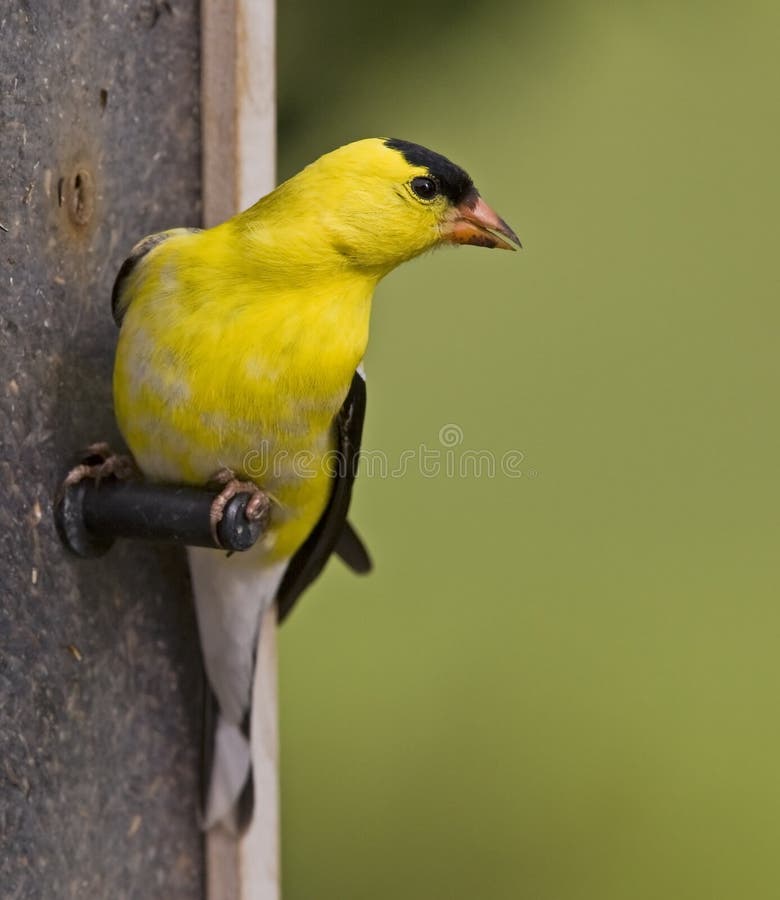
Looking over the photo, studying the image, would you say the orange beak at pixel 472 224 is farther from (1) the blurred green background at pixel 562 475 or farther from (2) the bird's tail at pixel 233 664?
(1) the blurred green background at pixel 562 475

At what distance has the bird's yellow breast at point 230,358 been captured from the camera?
1664 millimetres

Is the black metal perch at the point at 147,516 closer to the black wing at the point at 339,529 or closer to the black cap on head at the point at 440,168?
the black wing at the point at 339,529

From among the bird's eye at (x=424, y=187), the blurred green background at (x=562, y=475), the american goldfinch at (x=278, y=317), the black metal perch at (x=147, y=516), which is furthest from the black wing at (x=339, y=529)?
the blurred green background at (x=562, y=475)

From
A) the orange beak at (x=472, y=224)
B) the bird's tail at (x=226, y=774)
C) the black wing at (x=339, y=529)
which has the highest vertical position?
the orange beak at (x=472, y=224)

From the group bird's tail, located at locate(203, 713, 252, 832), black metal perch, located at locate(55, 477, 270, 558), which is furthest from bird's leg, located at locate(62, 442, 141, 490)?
bird's tail, located at locate(203, 713, 252, 832)

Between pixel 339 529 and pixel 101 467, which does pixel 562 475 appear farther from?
pixel 101 467

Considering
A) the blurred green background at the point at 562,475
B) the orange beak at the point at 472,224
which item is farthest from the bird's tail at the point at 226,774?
the blurred green background at the point at 562,475

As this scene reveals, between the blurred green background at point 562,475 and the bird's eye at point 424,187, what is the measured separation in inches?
44.8

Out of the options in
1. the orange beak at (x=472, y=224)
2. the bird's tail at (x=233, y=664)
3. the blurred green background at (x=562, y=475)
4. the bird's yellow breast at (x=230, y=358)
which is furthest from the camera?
the blurred green background at (x=562, y=475)

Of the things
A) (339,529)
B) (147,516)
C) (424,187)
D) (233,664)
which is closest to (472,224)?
(424,187)

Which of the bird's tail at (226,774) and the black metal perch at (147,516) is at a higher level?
the black metal perch at (147,516)

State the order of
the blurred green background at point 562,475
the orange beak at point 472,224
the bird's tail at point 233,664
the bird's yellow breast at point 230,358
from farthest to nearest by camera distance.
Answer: the blurred green background at point 562,475, the bird's tail at point 233,664, the orange beak at point 472,224, the bird's yellow breast at point 230,358

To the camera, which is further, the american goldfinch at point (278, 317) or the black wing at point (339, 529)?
the black wing at point (339, 529)

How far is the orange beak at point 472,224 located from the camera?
1.80 m
